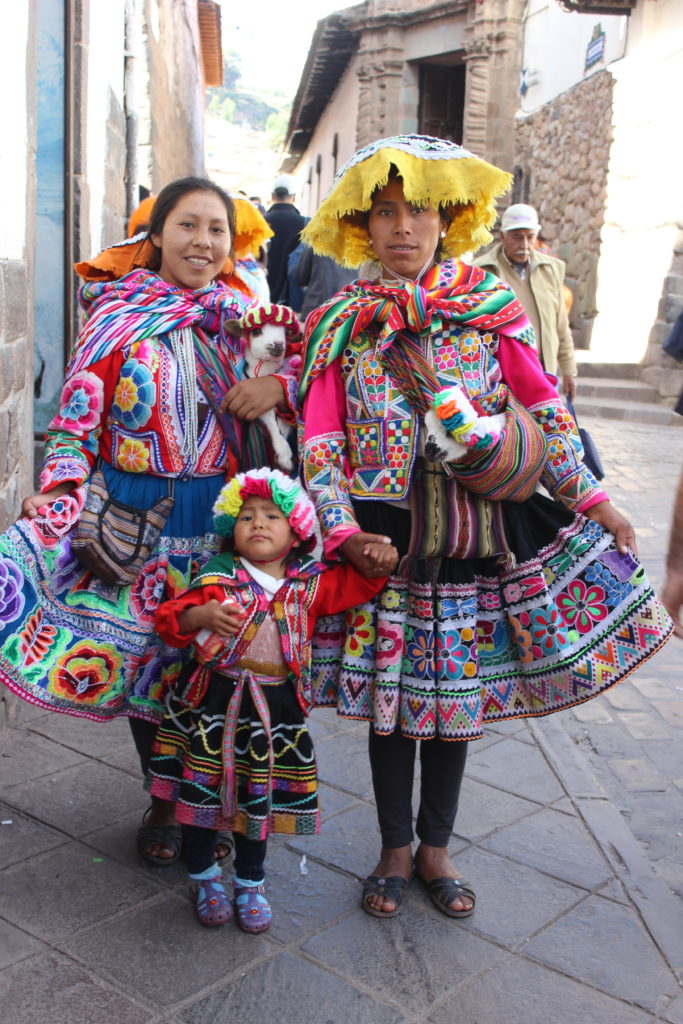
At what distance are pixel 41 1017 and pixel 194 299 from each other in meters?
1.75

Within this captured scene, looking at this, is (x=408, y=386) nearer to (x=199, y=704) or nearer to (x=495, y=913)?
(x=199, y=704)

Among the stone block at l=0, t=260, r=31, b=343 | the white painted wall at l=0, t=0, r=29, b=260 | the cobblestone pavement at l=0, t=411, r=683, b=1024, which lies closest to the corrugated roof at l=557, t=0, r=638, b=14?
the white painted wall at l=0, t=0, r=29, b=260

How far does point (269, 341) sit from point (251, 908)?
1447 millimetres

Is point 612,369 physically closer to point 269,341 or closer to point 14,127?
point 14,127

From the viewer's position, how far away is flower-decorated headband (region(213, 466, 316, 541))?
2.48 m

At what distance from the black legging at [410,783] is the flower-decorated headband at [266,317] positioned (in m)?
1.10

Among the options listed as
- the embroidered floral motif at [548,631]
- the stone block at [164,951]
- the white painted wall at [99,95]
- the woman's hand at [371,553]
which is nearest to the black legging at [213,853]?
the stone block at [164,951]

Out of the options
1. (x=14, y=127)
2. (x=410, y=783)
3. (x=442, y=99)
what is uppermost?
(x=442, y=99)

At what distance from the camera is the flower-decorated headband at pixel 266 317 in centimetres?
268

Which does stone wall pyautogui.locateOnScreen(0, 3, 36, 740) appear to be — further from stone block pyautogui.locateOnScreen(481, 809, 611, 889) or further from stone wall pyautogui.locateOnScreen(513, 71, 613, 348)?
stone wall pyautogui.locateOnScreen(513, 71, 613, 348)

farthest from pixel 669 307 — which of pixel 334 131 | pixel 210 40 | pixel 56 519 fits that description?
pixel 210 40

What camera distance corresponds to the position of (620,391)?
1273 cm

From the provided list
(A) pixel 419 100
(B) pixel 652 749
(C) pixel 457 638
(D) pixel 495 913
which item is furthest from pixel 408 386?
(A) pixel 419 100

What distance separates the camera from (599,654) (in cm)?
256
